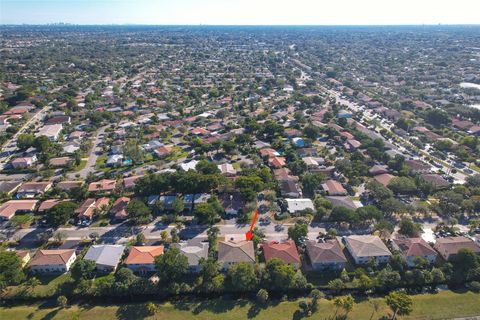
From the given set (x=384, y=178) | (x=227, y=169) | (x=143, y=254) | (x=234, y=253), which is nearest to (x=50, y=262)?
(x=143, y=254)

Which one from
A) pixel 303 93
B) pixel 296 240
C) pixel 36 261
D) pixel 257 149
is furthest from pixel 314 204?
pixel 303 93

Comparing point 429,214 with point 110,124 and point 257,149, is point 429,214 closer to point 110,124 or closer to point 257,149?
point 257,149

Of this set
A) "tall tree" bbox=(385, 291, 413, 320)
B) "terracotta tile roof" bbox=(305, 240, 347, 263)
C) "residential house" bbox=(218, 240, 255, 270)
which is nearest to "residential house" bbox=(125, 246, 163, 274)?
"residential house" bbox=(218, 240, 255, 270)

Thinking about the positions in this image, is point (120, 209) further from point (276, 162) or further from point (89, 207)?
point (276, 162)

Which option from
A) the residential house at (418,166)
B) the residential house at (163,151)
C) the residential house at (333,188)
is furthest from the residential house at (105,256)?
the residential house at (418,166)

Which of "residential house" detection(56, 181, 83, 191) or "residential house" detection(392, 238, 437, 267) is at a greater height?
"residential house" detection(56, 181, 83, 191)

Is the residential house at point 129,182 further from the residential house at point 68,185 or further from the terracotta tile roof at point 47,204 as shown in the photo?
the terracotta tile roof at point 47,204

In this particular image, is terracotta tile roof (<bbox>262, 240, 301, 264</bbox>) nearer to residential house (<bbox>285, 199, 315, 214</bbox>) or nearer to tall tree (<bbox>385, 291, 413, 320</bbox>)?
residential house (<bbox>285, 199, 315, 214</bbox>)
